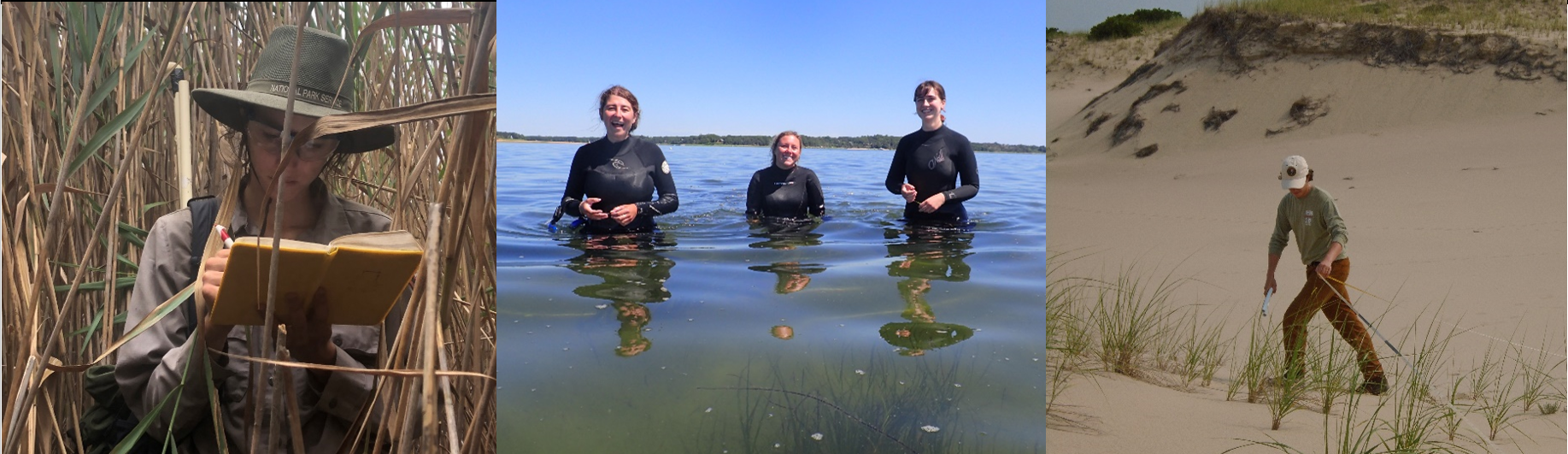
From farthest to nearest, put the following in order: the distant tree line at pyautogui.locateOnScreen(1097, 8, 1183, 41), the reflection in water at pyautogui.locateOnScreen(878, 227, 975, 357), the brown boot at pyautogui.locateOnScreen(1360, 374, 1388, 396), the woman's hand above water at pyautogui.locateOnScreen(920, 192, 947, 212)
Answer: the distant tree line at pyautogui.locateOnScreen(1097, 8, 1183, 41)
the brown boot at pyautogui.locateOnScreen(1360, 374, 1388, 396)
the woman's hand above water at pyautogui.locateOnScreen(920, 192, 947, 212)
the reflection in water at pyautogui.locateOnScreen(878, 227, 975, 357)

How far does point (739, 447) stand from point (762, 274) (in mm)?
812

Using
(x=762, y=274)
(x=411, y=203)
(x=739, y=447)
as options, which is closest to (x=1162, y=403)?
(x=762, y=274)

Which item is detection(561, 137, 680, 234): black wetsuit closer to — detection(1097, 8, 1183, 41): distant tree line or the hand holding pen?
the hand holding pen

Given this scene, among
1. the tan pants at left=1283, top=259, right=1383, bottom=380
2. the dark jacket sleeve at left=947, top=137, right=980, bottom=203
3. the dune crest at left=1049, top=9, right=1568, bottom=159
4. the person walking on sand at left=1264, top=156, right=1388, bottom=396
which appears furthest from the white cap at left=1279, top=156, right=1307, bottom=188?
the dune crest at left=1049, top=9, right=1568, bottom=159

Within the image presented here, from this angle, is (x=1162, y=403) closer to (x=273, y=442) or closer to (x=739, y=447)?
(x=739, y=447)

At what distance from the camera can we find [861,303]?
7.61 ft

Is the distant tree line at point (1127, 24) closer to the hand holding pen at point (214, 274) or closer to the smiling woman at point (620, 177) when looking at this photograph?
the smiling woman at point (620, 177)

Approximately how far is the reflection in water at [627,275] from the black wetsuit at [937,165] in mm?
793

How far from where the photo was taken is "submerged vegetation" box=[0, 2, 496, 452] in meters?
0.99

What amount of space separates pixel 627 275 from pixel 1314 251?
2.36m

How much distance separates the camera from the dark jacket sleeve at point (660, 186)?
113 inches

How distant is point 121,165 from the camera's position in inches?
38.0

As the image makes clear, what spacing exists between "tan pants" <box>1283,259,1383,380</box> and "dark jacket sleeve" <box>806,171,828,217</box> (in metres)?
1.62

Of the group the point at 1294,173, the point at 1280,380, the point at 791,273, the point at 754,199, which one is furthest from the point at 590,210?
the point at 1280,380
